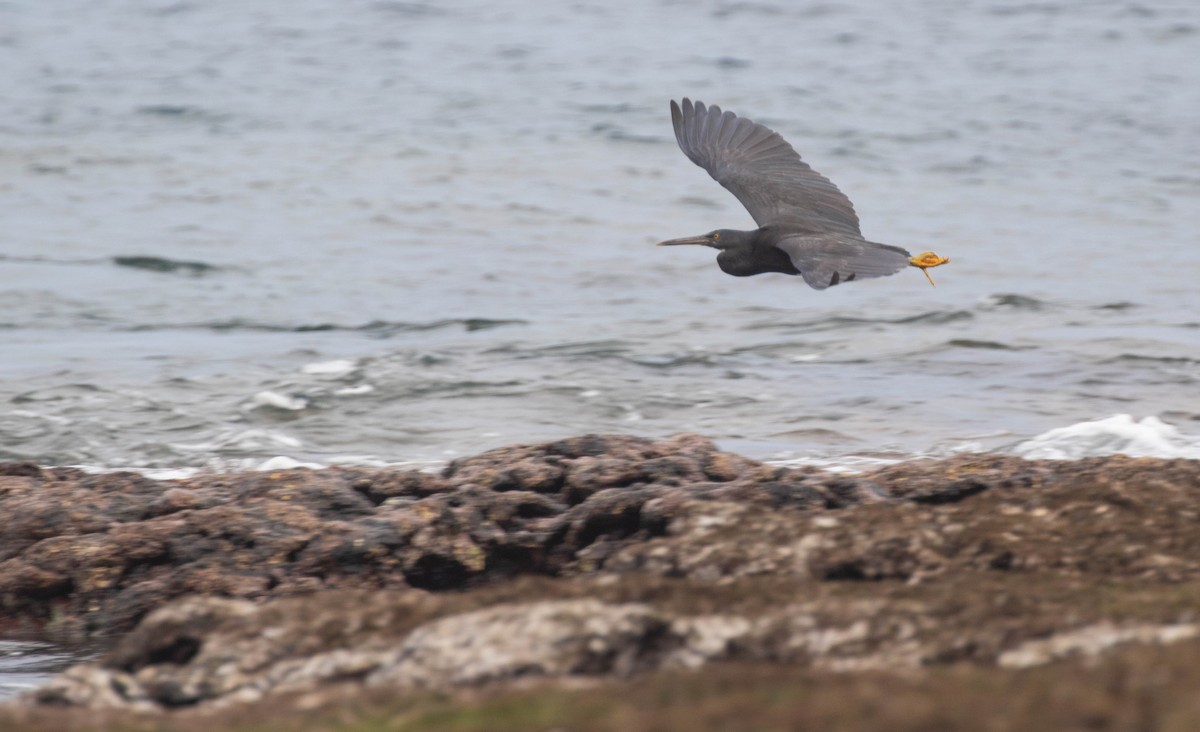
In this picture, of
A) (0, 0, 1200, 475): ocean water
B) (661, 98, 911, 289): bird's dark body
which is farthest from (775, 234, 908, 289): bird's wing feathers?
(0, 0, 1200, 475): ocean water

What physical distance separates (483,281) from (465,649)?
13.3 meters

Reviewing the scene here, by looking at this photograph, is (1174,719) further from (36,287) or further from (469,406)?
(36,287)

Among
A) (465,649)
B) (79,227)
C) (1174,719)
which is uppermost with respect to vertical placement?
(1174,719)

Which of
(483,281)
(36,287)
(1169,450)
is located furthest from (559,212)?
(1169,450)

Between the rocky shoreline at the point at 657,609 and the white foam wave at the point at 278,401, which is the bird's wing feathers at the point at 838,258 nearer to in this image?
the rocky shoreline at the point at 657,609

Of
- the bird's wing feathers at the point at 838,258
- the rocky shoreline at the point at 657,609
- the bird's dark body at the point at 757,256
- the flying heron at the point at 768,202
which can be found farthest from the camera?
the bird's dark body at the point at 757,256

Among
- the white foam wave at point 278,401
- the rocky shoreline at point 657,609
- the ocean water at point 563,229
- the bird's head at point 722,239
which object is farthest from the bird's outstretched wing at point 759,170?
the rocky shoreline at point 657,609

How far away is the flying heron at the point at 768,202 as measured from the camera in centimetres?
825

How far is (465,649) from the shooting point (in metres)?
3.33

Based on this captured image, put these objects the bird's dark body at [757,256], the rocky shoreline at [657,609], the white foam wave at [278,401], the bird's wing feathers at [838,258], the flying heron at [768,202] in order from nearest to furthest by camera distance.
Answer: the rocky shoreline at [657,609] → the bird's wing feathers at [838,258] → the flying heron at [768,202] → the bird's dark body at [757,256] → the white foam wave at [278,401]

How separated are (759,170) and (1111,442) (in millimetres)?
2536

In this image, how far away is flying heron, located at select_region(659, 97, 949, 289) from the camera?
27.1ft

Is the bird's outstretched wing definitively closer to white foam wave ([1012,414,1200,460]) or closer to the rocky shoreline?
white foam wave ([1012,414,1200,460])

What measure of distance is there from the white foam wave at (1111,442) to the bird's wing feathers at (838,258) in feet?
5.44
